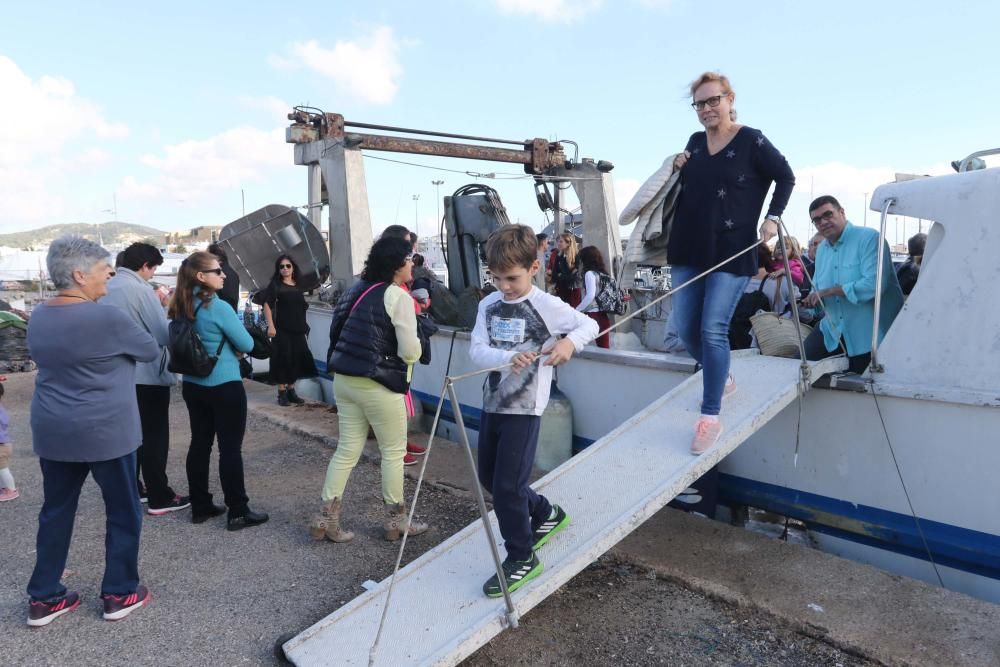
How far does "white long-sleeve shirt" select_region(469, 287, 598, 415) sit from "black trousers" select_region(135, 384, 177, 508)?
2.67 metres

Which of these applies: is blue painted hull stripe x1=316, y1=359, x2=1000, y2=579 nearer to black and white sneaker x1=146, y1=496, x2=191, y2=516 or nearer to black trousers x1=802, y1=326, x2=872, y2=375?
black trousers x1=802, y1=326, x2=872, y2=375

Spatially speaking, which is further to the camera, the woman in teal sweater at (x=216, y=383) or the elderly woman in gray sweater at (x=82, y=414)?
the woman in teal sweater at (x=216, y=383)

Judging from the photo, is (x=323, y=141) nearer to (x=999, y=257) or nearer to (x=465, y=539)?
(x=465, y=539)

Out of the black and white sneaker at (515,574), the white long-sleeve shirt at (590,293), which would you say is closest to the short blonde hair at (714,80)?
the black and white sneaker at (515,574)

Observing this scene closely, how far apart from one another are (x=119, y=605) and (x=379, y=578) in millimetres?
Answer: 1242

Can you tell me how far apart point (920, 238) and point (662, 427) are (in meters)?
2.79

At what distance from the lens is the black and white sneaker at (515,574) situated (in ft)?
9.71

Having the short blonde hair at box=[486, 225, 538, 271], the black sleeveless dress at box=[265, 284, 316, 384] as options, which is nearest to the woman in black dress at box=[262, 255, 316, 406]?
the black sleeveless dress at box=[265, 284, 316, 384]

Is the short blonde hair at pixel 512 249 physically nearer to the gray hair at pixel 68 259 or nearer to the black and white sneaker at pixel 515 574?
the black and white sneaker at pixel 515 574

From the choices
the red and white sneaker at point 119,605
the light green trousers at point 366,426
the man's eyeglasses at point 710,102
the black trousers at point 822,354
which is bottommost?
the red and white sneaker at point 119,605

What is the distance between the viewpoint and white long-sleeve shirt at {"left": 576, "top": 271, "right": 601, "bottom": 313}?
22.2 feet

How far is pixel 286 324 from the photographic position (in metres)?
7.48

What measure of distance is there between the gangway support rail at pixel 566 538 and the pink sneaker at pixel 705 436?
3 cm

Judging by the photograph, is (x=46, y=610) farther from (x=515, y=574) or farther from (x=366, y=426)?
(x=515, y=574)
